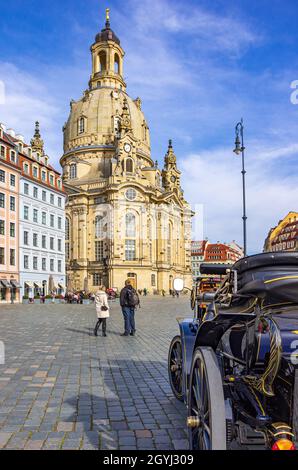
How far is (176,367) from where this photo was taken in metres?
6.55

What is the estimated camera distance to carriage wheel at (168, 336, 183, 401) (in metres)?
6.33

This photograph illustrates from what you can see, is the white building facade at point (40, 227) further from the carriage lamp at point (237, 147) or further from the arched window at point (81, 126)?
the carriage lamp at point (237, 147)

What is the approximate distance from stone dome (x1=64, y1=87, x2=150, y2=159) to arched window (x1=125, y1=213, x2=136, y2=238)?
54.4 ft

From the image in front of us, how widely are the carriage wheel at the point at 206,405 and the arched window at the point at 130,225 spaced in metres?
70.4

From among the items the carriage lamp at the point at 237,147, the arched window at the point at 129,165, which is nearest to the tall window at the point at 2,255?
the carriage lamp at the point at 237,147

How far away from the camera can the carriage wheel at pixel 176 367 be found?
633 cm

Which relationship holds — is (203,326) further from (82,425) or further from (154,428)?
(82,425)

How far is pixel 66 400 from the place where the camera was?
634 centimetres

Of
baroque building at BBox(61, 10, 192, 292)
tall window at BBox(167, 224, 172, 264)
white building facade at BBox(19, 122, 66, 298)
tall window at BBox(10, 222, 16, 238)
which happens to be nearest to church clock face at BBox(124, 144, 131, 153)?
baroque building at BBox(61, 10, 192, 292)

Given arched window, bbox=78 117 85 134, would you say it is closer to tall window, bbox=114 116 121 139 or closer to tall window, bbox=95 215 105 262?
tall window, bbox=114 116 121 139

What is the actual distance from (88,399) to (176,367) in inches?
57.4

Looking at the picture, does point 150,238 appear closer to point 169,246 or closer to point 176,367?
point 169,246

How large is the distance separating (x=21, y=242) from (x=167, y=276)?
38.2m

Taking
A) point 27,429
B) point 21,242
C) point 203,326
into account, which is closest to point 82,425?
point 27,429
